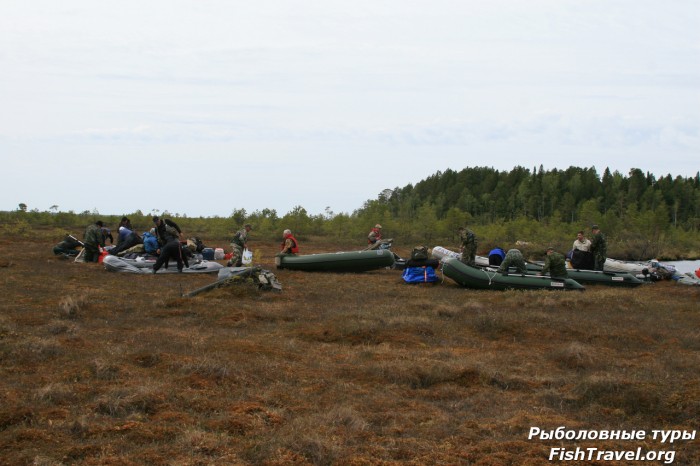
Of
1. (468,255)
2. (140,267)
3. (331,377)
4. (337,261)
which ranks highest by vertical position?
(468,255)

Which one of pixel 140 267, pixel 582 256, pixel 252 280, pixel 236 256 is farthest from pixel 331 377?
pixel 582 256

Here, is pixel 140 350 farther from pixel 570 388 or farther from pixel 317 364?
pixel 570 388

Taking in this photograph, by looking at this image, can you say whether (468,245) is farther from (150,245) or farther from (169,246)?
(150,245)

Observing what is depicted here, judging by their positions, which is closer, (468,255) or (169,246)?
(169,246)

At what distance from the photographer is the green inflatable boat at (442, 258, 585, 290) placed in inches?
573

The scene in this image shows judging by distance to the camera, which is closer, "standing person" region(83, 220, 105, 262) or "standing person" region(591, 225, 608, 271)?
"standing person" region(591, 225, 608, 271)

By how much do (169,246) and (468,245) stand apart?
732 cm

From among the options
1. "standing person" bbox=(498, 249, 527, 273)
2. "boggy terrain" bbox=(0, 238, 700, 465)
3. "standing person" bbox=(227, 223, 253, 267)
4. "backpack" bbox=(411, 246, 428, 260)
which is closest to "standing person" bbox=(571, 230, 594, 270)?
"standing person" bbox=(498, 249, 527, 273)

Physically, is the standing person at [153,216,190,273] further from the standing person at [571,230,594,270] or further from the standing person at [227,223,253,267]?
the standing person at [571,230,594,270]

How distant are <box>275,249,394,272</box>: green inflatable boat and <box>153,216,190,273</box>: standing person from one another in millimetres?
2619

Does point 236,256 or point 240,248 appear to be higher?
point 240,248

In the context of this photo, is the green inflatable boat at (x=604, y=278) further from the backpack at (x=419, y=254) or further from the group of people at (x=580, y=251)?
the backpack at (x=419, y=254)

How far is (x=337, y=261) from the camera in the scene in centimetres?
1730

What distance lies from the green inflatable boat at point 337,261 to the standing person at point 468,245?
195 cm
